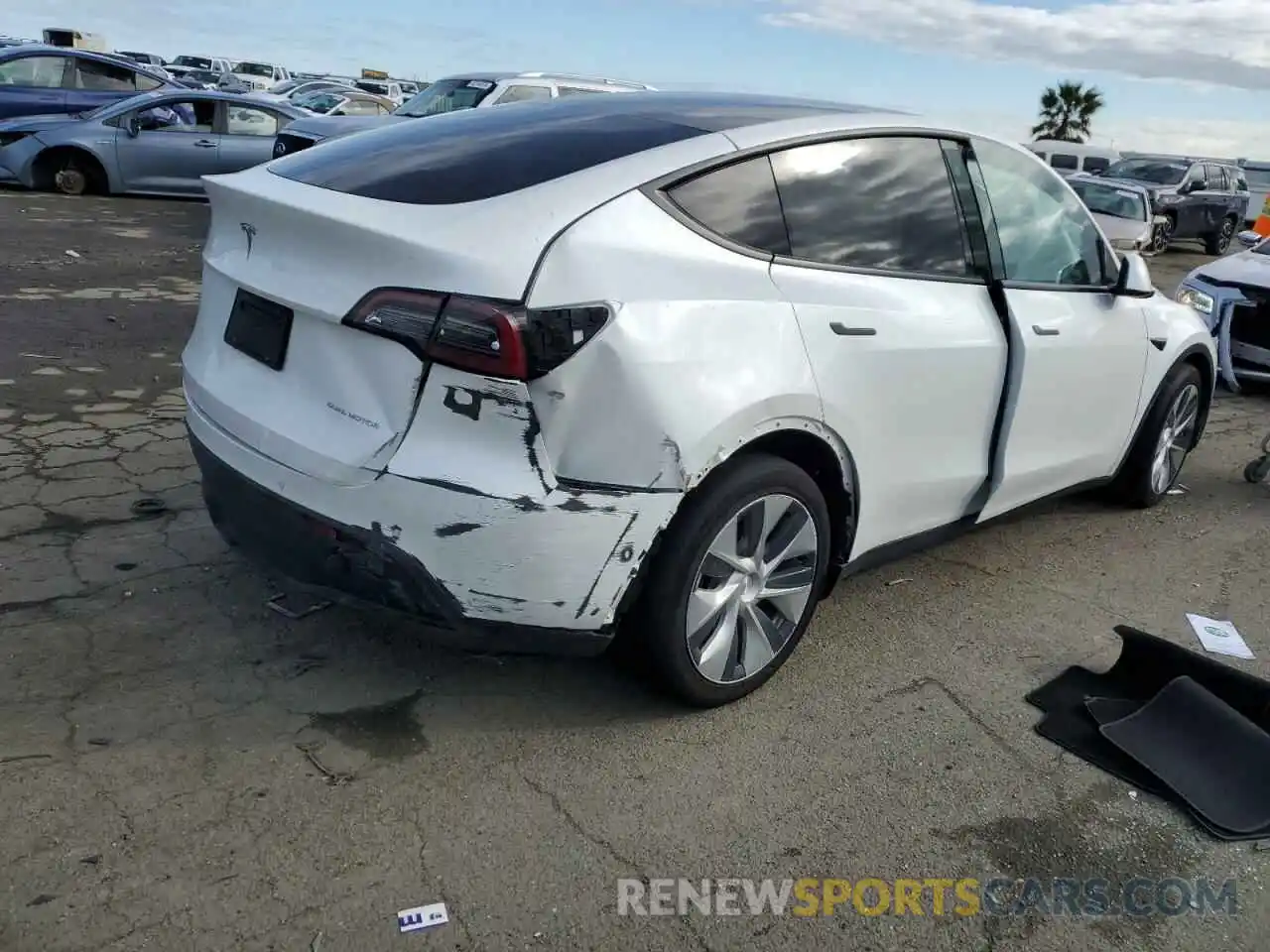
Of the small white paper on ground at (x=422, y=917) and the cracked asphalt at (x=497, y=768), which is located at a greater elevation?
the small white paper on ground at (x=422, y=917)

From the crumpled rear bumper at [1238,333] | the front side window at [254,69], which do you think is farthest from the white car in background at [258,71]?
the crumpled rear bumper at [1238,333]

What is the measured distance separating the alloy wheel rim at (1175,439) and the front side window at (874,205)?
6.76 ft

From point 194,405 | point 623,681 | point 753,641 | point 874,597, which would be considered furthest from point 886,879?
point 194,405

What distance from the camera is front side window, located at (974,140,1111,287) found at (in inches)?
154

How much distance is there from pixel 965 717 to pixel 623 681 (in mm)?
1066

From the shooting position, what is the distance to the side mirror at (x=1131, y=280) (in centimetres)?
436

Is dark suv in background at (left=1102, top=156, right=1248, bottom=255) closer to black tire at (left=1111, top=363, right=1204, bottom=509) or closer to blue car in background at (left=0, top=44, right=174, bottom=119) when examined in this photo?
black tire at (left=1111, top=363, right=1204, bottom=509)

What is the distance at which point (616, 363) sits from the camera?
2617 mm

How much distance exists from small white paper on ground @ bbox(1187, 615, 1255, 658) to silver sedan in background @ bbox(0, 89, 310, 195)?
1275 cm

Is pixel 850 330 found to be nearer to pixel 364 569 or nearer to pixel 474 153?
pixel 474 153

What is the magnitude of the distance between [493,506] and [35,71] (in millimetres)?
16106

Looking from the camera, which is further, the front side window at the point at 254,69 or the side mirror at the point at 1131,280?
the front side window at the point at 254,69

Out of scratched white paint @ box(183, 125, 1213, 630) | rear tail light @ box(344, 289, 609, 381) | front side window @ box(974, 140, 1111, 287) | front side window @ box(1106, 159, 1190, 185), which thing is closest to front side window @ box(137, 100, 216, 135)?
scratched white paint @ box(183, 125, 1213, 630)

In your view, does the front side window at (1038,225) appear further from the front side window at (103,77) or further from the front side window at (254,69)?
the front side window at (254,69)
